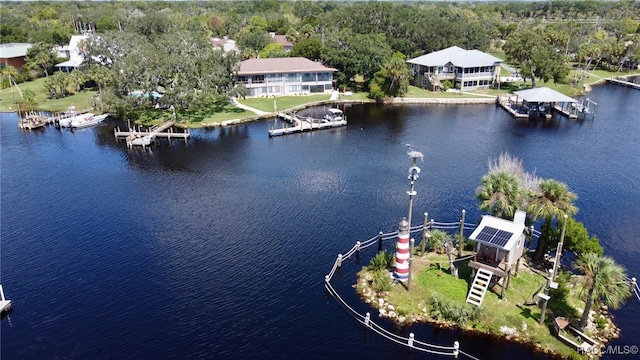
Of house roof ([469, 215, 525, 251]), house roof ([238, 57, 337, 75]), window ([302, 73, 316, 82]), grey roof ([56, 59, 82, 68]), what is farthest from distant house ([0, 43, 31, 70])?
house roof ([469, 215, 525, 251])

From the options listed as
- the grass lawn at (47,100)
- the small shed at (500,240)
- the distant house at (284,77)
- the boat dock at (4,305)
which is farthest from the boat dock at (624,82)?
the boat dock at (4,305)

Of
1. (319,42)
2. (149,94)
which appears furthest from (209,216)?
(319,42)

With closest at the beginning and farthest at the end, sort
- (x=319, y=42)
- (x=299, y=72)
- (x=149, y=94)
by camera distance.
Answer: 1. (x=149, y=94)
2. (x=299, y=72)
3. (x=319, y=42)

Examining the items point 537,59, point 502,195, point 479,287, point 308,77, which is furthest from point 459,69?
point 479,287

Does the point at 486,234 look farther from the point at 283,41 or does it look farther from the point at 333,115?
the point at 283,41

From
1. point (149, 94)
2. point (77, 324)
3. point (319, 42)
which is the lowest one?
point (77, 324)

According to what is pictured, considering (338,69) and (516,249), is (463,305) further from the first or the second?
(338,69)
